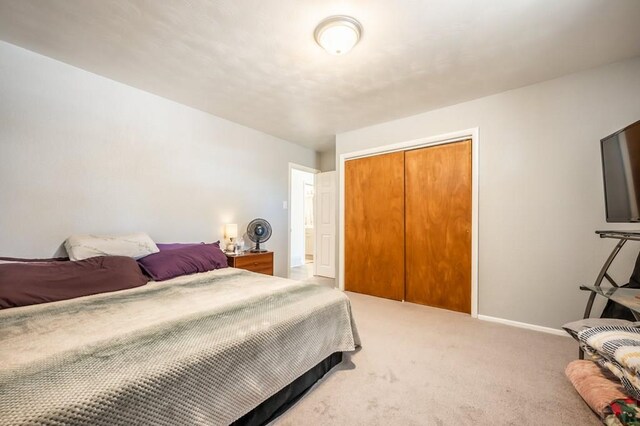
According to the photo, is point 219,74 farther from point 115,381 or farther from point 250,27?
point 115,381

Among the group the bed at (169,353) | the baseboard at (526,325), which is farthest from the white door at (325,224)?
the bed at (169,353)

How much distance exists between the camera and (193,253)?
254 cm

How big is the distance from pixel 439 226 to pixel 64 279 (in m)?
3.45

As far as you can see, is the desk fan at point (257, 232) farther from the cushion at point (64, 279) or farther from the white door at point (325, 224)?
the cushion at point (64, 279)

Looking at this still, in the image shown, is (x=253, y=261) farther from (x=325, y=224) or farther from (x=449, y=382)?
(x=449, y=382)

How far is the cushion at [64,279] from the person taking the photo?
1559mm

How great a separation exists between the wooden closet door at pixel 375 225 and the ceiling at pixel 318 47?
102cm

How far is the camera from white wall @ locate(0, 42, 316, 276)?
2.06 m

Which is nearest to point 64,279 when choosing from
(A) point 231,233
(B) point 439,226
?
(A) point 231,233

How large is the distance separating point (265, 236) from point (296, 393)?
2.33 m

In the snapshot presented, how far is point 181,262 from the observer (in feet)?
7.78

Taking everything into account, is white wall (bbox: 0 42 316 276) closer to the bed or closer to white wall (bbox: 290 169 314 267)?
the bed

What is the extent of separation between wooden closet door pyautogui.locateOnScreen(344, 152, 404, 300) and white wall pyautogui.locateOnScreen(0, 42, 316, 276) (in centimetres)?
165

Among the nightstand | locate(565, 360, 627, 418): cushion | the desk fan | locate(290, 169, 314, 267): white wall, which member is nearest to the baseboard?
locate(565, 360, 627, 418): cushion
